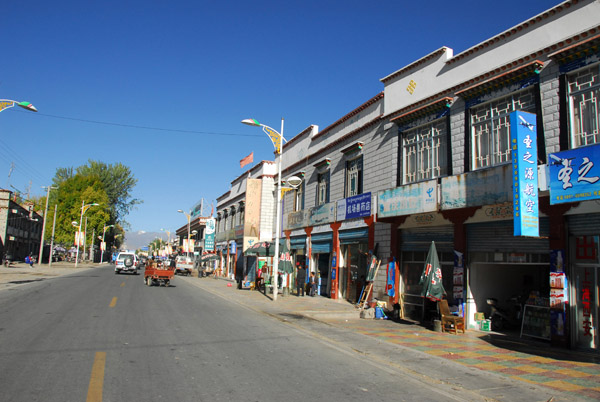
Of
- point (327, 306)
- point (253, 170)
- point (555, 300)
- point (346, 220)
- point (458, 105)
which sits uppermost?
point (253, 170)

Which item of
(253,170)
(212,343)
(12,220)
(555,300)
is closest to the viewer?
(212,343)

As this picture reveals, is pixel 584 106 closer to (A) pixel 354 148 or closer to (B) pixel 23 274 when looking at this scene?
(A) pixel 354 148

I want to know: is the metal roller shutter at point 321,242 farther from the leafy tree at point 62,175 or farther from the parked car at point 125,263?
the leafy tree at point 62,175

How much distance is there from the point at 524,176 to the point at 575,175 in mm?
1048

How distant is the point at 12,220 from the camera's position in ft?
207

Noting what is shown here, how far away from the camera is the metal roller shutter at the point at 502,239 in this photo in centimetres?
1155

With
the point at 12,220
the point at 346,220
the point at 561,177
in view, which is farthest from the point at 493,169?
the point at 12,220

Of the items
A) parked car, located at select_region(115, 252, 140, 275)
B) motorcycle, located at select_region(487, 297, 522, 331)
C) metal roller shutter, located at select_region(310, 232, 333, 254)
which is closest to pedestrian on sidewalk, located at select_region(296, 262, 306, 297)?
metal roller shutter, located at select_region(310, 232, 333, 254)

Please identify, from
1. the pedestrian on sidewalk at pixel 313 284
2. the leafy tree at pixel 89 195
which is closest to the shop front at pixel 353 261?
the pedestrian on sidewalk at pixel 313 284

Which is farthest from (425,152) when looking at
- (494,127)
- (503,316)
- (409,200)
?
(503,316)

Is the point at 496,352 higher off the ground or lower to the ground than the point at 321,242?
lower

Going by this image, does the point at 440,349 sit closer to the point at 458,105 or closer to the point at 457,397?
the point at 457,397

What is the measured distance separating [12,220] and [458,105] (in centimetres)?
6820

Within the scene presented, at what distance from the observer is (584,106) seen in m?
10.9
